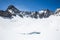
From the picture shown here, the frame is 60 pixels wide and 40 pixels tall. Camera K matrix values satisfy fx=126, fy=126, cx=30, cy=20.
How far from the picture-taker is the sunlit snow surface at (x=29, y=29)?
206 cm

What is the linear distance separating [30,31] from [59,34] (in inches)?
20.6

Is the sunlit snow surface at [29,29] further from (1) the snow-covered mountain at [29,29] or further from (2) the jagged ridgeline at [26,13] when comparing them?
(2) the jagged ridgeline at [26,13]

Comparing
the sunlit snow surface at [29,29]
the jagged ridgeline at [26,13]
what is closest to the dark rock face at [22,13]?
the jagged ridgeline at [26,13]

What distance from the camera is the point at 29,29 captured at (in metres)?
2.36

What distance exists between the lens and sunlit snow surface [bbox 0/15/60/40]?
6.75 ft

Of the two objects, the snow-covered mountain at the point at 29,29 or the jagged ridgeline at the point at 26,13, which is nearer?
the snow-covered mountain at the point at 29,29

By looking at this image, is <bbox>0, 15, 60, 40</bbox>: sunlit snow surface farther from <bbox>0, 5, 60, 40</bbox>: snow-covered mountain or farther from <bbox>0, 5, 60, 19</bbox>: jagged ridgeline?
<bbox>0, 5, 60, 19</bbox>: jagged ridgeline

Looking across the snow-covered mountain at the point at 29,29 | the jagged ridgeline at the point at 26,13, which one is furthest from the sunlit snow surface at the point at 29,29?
the jagged ridgeline at the point at 26,13

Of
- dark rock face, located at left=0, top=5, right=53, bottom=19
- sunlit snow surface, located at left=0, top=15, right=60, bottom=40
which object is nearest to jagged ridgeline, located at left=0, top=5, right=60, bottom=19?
dark rock face, located at left=0, top=5, right=53, bottom=19

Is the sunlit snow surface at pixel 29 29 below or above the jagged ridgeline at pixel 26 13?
below

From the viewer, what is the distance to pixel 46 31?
222 cm

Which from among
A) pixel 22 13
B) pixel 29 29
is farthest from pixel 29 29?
pixel 22 13

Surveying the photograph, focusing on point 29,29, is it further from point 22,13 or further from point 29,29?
point 22,13

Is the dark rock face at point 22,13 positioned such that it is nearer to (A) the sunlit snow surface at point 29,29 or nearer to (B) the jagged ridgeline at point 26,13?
(B) the jagged ridgeline at point 26,13
